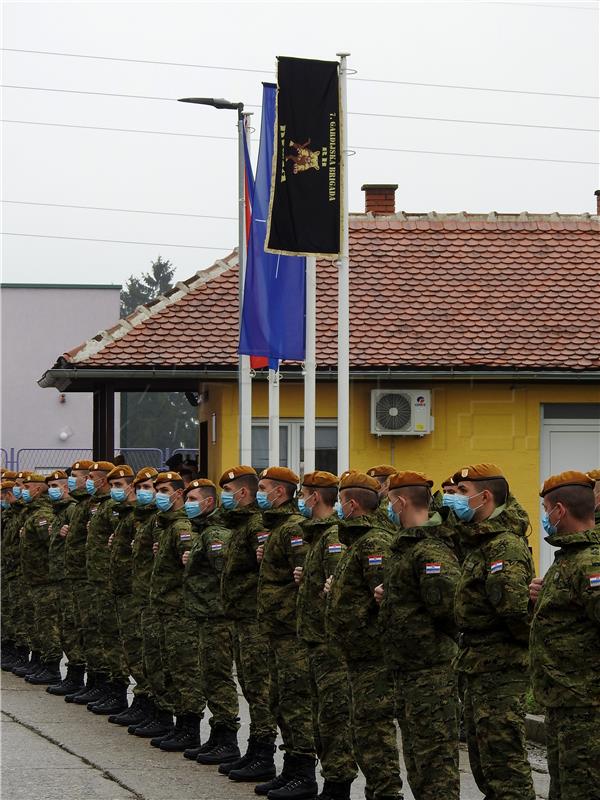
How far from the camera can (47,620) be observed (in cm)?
1662

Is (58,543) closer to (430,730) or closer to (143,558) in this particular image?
(143,558)

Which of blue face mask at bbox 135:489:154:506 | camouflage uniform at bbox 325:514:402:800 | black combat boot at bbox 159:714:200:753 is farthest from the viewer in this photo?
blue face mask at bbox 135:489:154:506

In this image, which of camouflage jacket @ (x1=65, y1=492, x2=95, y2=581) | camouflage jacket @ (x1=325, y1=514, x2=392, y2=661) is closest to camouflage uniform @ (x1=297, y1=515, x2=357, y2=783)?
camouflage jacket @ (x1=325, y1=514, x2=392, y2=661)

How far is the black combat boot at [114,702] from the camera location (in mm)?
14016

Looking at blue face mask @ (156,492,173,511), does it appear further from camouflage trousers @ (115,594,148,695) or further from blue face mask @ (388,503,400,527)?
blue face mask @ (388,503,400,527)

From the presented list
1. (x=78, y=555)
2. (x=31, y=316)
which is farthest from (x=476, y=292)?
(x=31, y=316)

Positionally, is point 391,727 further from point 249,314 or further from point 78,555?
point 249,314

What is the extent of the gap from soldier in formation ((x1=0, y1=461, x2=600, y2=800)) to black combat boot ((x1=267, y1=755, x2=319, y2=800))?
0.01 metres

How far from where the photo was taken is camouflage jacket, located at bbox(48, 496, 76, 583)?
16.1 m

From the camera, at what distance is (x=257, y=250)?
1708 centimetres

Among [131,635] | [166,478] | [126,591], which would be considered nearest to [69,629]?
[126,591]

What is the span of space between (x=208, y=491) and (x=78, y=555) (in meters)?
3.34

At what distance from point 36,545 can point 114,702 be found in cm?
Result: 333

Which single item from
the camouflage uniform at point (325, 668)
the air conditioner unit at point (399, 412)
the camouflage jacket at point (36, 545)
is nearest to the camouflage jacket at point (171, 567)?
the camouflage uniform at point (325, 668)
